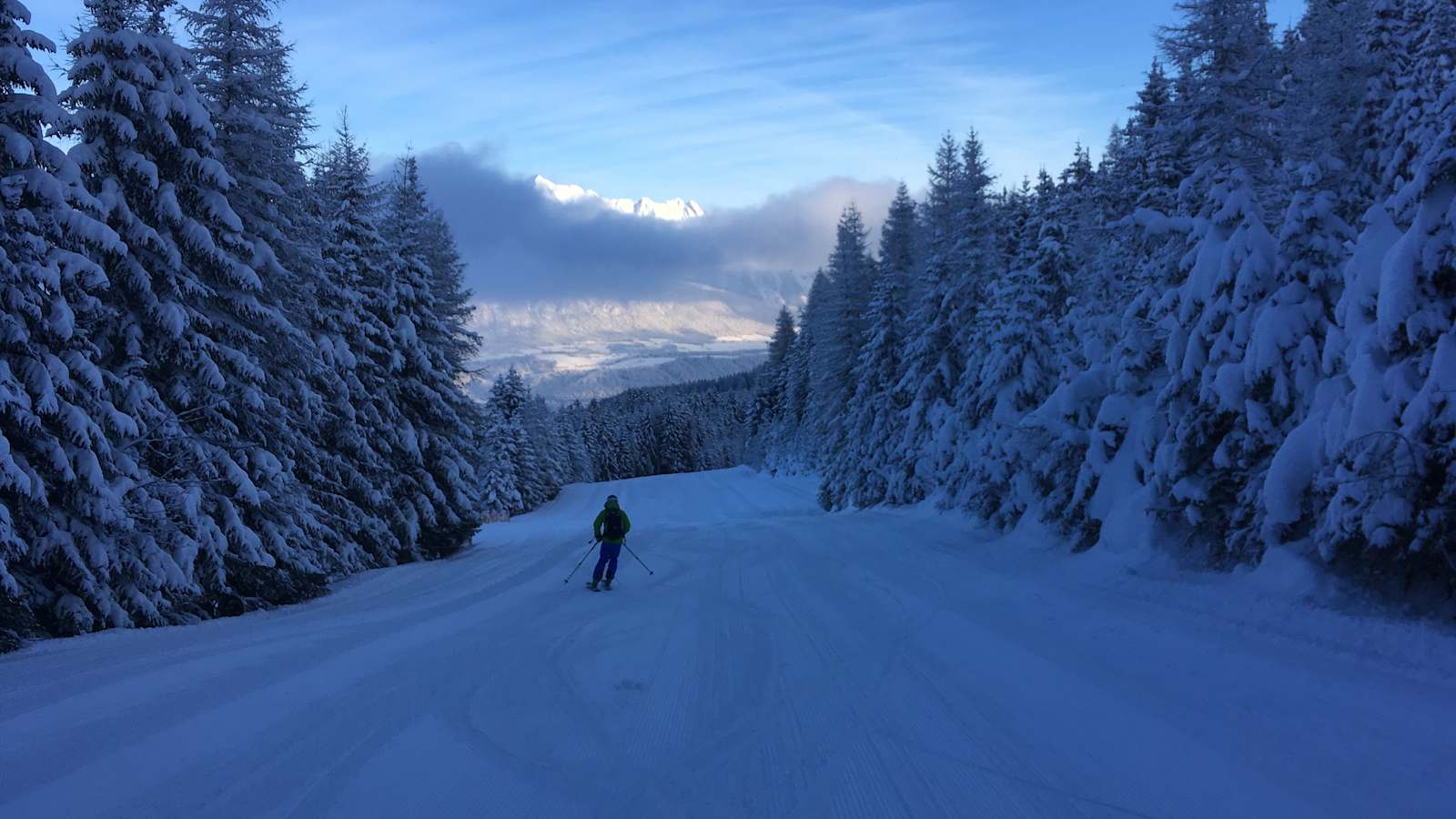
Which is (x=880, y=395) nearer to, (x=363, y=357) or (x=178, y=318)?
(x=363, y=357)

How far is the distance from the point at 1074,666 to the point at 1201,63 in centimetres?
1277

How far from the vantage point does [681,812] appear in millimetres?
4516

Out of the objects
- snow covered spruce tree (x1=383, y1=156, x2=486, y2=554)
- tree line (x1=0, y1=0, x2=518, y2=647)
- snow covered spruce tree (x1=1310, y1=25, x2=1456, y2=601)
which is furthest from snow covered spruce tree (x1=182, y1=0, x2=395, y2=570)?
snow covered spruce tree (x1=1310, y1=25, x2=1456, y2=601)

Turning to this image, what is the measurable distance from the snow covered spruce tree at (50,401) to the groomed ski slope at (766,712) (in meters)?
1.02

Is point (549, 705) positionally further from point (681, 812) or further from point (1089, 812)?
point (1089, 812)

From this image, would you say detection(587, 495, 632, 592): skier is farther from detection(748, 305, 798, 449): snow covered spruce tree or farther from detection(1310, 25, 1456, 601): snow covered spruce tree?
detection(748, 305, 798, 449): snow covered spruce tree

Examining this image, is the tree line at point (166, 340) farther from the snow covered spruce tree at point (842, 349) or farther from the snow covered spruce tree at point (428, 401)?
the snow covered spruce tree at point (842, 349)

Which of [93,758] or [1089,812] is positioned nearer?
[1089,812]

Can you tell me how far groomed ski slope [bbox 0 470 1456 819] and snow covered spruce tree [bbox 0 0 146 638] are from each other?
1016mm

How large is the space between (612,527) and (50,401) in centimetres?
782

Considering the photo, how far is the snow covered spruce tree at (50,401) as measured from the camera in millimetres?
9602

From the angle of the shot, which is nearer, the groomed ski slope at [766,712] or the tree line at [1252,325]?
the groomed ski slope at [766,712]

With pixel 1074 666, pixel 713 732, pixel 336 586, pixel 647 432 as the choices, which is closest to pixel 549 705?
pixel 713 732

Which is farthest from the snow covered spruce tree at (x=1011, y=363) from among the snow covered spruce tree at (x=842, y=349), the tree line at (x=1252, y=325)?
the snow covered spruce tree at (x=842, y=349)
